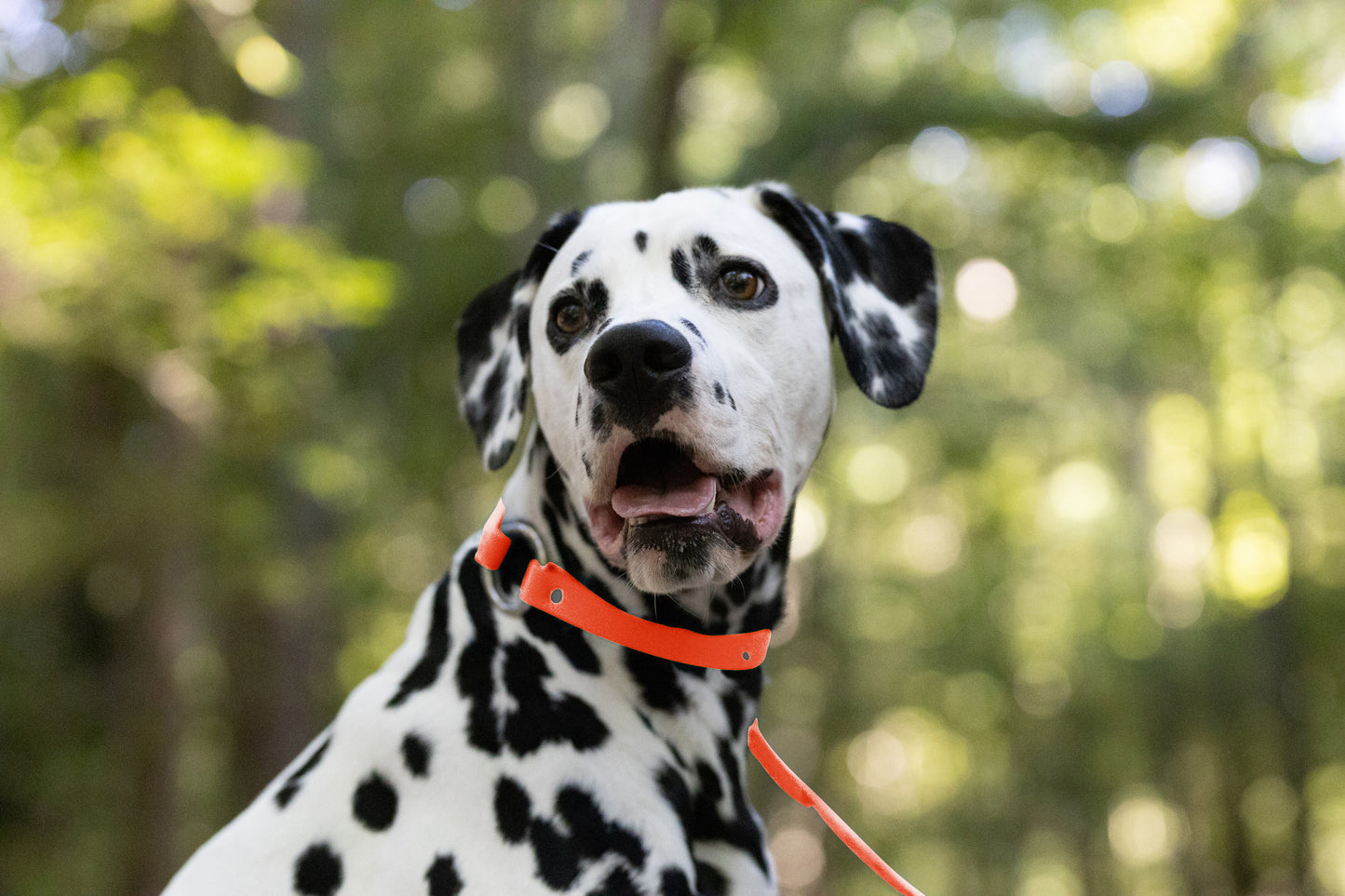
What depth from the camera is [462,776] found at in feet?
8.07

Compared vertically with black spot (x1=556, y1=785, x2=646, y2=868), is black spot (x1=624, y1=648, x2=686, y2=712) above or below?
above

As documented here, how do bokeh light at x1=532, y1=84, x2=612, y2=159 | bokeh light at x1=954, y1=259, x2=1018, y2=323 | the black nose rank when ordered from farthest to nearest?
bokeh light at x1=532, y1=84, x2=612, y2=159
bokeh light at x1=954, y1=259, x2=1018, y2=323
the black nose

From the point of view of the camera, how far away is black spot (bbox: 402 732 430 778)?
2492 millimetres

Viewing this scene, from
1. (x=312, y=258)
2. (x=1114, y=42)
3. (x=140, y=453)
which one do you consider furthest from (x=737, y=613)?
(x=1114, y=42)

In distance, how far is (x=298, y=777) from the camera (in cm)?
269

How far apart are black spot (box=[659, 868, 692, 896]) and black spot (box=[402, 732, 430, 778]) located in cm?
61

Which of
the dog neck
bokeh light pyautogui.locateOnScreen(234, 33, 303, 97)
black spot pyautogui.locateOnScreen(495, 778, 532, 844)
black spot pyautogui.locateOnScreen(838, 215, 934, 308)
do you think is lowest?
black spot pyautogui.locateOnScreen(495, 778, 532, 844)

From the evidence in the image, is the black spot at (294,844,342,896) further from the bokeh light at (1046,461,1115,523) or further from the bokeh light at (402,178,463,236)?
the bokeh light at (1046,461,1115,523)

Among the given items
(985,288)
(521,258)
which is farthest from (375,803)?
(985,288)

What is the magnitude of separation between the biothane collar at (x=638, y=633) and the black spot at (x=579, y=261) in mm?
674

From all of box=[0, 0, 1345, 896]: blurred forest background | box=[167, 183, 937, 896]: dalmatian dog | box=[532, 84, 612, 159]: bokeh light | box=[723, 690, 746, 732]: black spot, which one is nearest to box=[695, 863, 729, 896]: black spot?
box=[167, 183, 937, 896]: dalmatian dog

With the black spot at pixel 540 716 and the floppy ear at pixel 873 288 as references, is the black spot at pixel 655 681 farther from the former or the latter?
the floppy ear at pixel 873 288

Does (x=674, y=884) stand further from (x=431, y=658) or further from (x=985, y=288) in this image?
(x=985, y=288)

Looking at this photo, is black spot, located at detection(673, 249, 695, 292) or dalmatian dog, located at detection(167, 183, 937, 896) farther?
black spot, located at detection(673, 249, 695, 292)
